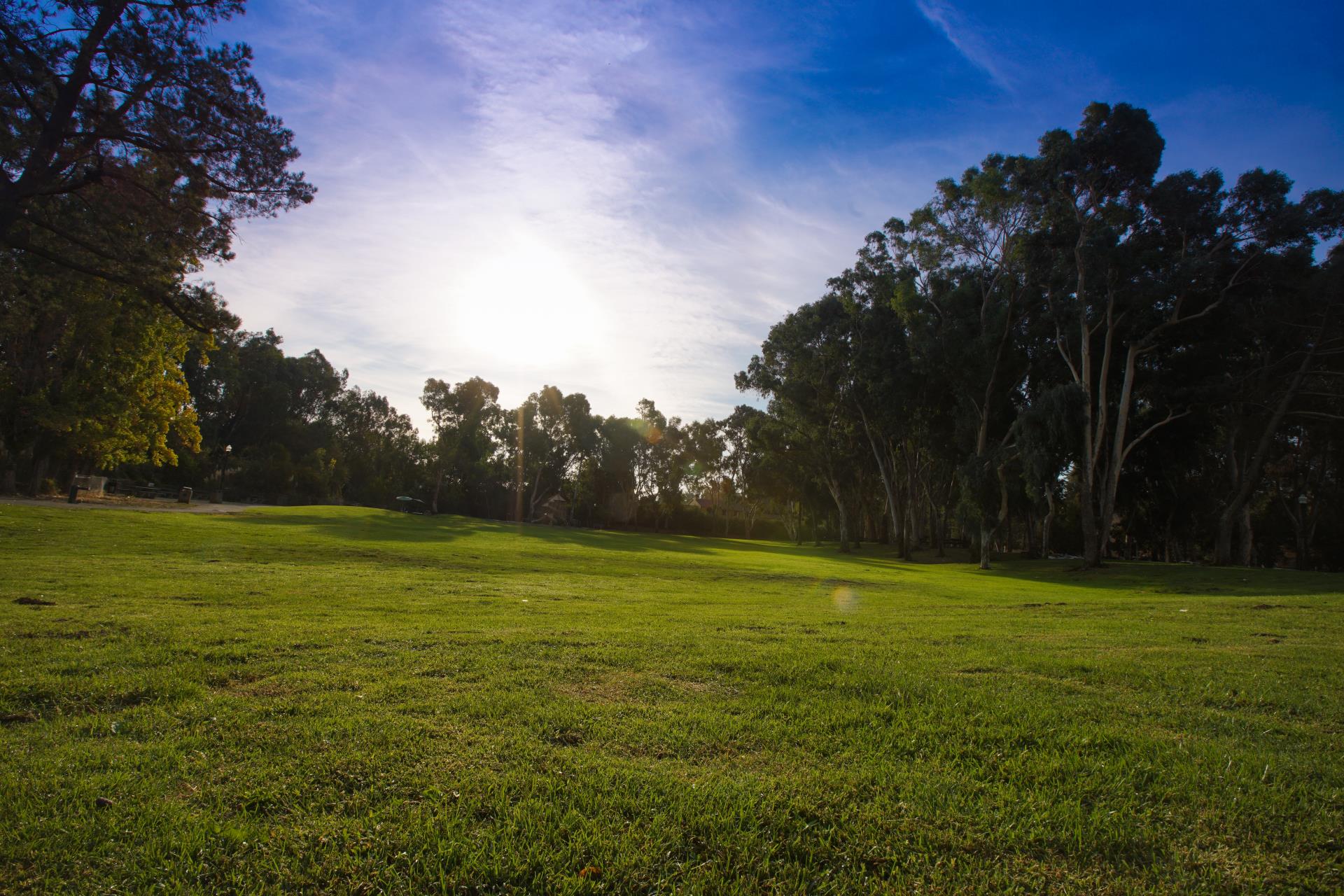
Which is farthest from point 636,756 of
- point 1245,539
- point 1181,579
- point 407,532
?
point 1245,539

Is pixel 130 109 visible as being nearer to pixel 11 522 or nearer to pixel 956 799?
pixel 11 522

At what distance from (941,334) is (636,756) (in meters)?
35.2

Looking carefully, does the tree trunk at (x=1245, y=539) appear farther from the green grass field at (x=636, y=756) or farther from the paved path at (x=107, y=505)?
the paved path at (x=107, y=505)

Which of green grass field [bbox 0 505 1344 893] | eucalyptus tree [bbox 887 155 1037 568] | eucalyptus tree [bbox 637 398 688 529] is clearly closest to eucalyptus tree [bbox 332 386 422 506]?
eucalyptus tree [bbox 637 398 688 529]

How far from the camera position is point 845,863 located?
119 inches

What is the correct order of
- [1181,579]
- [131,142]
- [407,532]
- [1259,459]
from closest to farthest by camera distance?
[131,142] < [1181,579] < [407,532] < [1259,459]

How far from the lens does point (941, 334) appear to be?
1379 inches

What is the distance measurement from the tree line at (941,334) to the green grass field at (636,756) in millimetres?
10611

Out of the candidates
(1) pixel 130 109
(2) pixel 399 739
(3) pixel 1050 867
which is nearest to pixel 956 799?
(3) pixel 1050 867

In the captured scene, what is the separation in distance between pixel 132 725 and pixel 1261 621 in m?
16.3

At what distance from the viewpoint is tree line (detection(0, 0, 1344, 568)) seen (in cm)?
1422

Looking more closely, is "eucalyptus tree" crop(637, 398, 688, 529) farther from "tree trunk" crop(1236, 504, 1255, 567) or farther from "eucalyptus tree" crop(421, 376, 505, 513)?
"tree trunk" crop(1236, 504, 1255, 567)

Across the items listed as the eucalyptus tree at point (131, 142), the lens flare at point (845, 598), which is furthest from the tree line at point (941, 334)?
the lens flare at point (845, 598)

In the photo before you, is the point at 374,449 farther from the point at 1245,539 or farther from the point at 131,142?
the point at 1245,539
